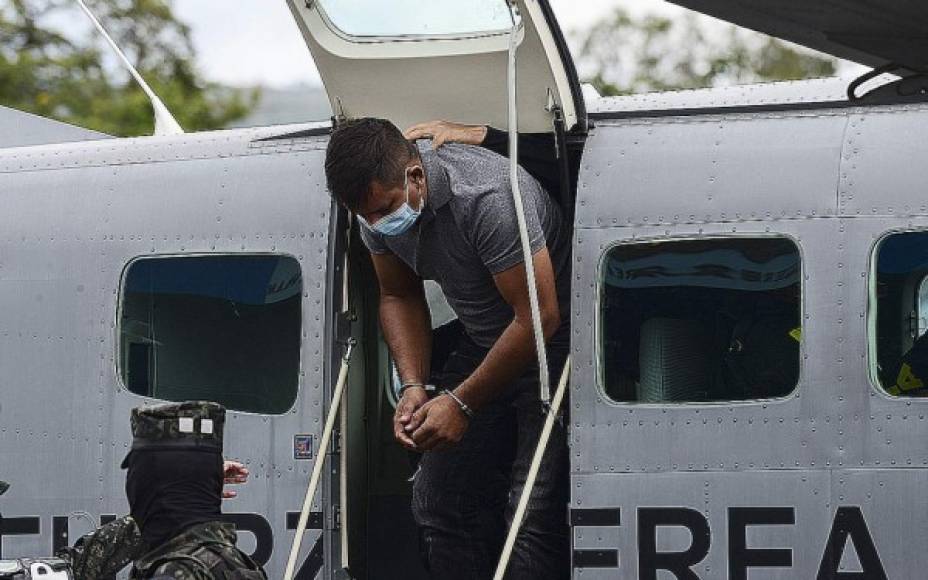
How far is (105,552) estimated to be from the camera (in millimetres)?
5812

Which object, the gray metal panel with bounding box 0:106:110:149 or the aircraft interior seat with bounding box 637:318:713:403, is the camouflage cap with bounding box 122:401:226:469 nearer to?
the aircraft interior seat with bounding box 637:318:713:403

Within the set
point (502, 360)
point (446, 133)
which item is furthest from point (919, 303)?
point (446, 133)

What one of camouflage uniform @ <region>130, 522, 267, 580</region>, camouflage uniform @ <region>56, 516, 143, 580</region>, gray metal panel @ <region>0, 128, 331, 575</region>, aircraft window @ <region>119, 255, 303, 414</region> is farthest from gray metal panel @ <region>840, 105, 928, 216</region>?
camouflage uniform @ <region>56, 516, 143, 580</region>

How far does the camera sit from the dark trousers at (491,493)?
664 cm

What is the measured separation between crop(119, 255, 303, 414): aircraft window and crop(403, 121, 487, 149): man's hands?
840 millimetres

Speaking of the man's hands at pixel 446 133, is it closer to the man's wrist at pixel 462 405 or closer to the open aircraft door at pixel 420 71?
the open aircraft door at pixel 420 71

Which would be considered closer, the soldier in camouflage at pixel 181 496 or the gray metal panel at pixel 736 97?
the soldier in camouflage at pixel 181 496

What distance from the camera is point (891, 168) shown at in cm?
648

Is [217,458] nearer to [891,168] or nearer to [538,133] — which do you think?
[538,133]

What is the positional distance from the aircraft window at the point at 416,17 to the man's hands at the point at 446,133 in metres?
0.38

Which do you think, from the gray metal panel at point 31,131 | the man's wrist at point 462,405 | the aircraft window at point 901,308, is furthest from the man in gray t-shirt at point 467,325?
the gray metal panel at point 31,131

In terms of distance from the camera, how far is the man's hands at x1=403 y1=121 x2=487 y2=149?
6.76m

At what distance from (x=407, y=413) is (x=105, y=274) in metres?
1.77

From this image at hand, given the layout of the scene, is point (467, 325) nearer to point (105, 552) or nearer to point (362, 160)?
point (362, 160)
